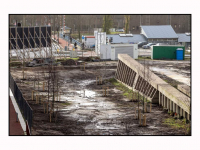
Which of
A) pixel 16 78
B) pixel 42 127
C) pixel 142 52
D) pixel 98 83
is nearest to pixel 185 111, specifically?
pixel 42 127

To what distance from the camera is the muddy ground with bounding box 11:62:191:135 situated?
2841cm

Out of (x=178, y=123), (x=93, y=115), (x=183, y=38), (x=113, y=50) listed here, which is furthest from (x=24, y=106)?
(x=183, y=38)

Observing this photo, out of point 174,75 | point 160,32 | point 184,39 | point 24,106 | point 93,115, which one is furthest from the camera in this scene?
point 160,32

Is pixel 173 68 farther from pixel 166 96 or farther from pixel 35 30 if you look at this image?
pixel 166 96

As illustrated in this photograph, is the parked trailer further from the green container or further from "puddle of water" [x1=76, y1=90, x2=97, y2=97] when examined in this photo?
"puddle of water" [x1=76, y1=90, x2=97, y2=97]

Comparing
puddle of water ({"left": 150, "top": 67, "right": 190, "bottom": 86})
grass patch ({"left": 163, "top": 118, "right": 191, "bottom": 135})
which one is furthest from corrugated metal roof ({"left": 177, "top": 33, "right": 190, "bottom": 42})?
grass patch ({"left": 163, "top": 118, "right": 191, "bottom": 135})

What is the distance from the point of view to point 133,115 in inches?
1307

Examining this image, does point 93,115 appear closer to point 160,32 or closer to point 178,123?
point 178,123

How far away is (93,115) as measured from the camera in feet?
109

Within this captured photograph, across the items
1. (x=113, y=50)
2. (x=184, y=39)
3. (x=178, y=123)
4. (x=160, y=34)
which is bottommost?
(x=178, y=123)

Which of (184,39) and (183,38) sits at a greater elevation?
(183,38)

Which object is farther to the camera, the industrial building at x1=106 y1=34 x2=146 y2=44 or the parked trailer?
the industrial building at x1=106 y1=34 x2=146 y2=44

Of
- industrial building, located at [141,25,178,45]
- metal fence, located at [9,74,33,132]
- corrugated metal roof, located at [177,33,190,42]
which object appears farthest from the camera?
industrial building, located at [141,25,178,45]

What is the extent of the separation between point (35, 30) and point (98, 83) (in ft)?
78.0
